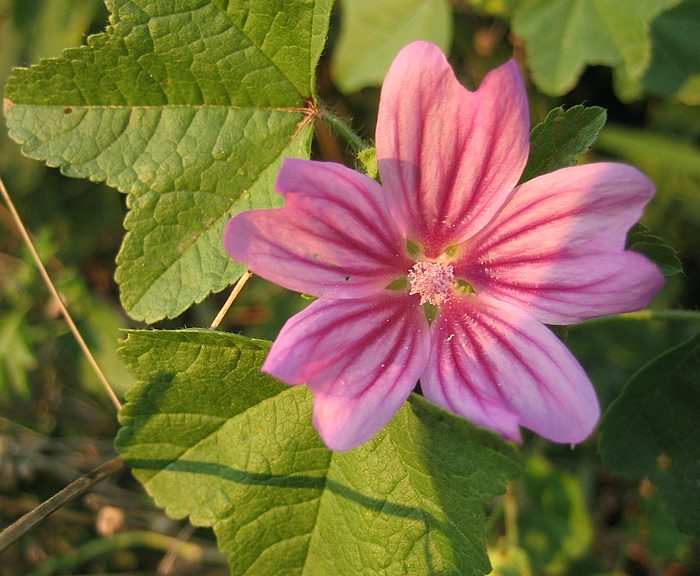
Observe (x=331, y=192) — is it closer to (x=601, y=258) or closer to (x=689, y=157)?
(x=601, y=258)

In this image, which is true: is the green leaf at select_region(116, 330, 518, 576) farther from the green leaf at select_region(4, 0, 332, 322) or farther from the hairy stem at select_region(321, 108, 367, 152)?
the hairy stem at select_region(321, 108, 367, 152)

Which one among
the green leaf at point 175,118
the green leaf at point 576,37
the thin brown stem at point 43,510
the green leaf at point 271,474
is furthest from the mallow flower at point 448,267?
the green leaf at point 576,37

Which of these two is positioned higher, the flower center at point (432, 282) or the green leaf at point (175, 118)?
the green leaf at point (175, 118)

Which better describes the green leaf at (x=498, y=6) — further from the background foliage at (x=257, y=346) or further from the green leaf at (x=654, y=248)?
the green leaf at (x=654, y=248)

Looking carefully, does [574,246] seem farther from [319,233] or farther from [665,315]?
[665,315]

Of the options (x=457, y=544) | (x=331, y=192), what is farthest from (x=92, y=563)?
(x=331, y=192)

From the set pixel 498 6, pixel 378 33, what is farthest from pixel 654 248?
pixel 378 33

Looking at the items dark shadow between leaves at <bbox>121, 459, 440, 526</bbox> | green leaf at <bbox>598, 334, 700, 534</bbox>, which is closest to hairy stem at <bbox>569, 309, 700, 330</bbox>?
green leaf at <bbox>598, 334, 700, 534</bbox>
